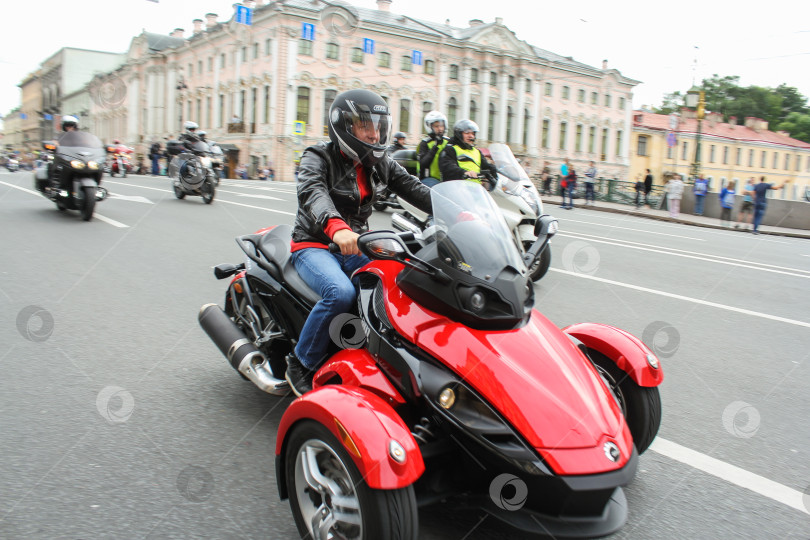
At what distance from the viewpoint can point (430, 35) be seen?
57.2m

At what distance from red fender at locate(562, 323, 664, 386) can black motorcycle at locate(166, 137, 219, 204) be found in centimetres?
1366

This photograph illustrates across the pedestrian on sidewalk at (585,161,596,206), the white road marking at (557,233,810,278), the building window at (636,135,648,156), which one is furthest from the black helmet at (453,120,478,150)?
the building window at (636,135,648,156)

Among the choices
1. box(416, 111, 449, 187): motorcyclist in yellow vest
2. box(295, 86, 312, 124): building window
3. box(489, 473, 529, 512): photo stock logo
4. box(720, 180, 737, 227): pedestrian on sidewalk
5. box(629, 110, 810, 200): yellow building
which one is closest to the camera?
box(489, 473, 529, 512): photo stock logo

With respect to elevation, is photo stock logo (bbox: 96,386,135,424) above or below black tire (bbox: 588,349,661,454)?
below

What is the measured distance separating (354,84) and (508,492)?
53123 mm

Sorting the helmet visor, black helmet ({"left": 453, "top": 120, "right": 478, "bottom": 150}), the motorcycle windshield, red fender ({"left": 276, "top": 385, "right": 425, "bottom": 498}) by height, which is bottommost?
red fender ({"left": 276, "top": 385, "right": 425, "bottom": 498})

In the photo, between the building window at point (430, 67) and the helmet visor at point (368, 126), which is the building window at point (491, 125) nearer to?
the building window at point (430, 67)

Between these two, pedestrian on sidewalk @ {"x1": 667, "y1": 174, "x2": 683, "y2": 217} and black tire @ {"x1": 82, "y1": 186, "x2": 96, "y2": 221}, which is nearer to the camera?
black tire @ {"x1": 82, "y1": 186, "x2": 96, "y2": 221}

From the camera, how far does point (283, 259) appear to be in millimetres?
3676

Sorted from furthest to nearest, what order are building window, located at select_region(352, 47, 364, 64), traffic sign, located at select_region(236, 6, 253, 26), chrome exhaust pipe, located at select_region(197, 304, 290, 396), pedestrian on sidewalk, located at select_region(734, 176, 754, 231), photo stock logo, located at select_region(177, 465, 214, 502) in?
building window, located at select_region(352, 47, 364, 64) < traffic sign, located at select_region(236, 6, 253, 26) < pedestrian on sidewalk, located at select_region(734, 176, 754, 231) < chrome exhaust pipe, located at select_region(197, 304, 290, 396) < photo stock logo, located at select_region(177, 465, 214, 502)

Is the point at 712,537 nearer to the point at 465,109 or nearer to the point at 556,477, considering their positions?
the point at 556,477

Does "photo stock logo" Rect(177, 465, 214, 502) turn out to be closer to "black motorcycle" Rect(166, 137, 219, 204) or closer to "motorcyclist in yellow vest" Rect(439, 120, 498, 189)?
"motorcyclist in yellow vest" Rect(439, 120, 498, 189)

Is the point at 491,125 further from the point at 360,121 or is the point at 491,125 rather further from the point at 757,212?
the point at 360,121

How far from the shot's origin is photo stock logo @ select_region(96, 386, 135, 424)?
3.63 metres
